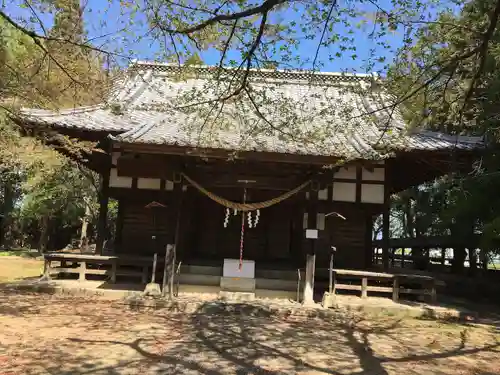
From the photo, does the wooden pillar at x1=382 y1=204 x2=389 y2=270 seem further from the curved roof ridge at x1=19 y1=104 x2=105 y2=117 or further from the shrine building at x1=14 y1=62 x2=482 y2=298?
the curved roof ridge at x1=19 y1=104 x2=105 y2=117

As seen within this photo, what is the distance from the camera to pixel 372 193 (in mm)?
12625

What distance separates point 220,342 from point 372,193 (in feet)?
23.4

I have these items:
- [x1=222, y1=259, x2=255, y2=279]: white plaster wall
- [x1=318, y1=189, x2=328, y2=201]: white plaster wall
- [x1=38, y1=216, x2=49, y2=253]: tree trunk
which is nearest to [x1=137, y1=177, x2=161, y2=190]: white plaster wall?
[x1=222, y1=259, x2=255, y2=279]: white plaster wall

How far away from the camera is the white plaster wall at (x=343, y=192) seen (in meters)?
12.6

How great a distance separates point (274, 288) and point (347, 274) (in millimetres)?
2038

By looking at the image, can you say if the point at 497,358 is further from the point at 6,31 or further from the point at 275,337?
the point at 6,31

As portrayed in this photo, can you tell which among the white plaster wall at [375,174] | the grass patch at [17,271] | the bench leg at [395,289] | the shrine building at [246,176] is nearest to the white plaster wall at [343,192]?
the shrine building at [246,176]

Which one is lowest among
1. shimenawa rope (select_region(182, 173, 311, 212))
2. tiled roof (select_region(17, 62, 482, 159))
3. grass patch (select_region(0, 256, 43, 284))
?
grass patch (select_region(0, 256, 43, 284))

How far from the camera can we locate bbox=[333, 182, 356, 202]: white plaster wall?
41.4 ft

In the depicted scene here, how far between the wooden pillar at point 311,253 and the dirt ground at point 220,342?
1054 mm

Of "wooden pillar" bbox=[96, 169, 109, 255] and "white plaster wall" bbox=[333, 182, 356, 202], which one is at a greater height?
"white plaster wall" bbox=[333, 182, 356, 202]

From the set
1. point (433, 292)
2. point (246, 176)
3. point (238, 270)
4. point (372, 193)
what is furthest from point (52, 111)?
point (433, 292)

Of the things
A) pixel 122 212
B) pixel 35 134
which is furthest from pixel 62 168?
pixel 35 134

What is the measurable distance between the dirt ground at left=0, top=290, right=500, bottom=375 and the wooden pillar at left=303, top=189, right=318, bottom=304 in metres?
1.05
